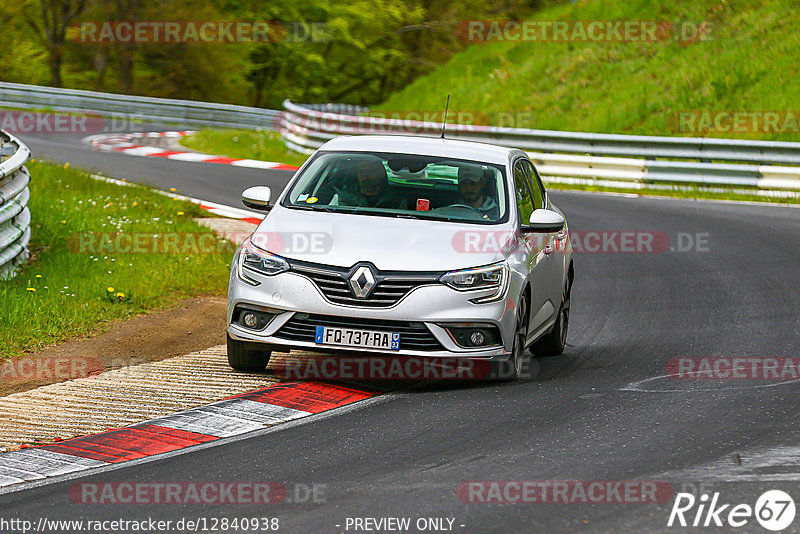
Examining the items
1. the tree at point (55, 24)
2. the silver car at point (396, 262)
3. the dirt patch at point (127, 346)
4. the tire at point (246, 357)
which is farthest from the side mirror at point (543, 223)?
the tree at point (55, 24)

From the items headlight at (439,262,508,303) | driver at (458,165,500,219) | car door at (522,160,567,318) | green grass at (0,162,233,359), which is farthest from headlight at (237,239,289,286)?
car door at (522,160,567,318)

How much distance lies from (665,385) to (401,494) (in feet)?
10.8

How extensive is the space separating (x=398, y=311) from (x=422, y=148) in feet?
6.65

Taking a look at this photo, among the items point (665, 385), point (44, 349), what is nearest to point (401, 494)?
point (665, 385)

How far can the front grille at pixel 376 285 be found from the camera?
25.6 feet

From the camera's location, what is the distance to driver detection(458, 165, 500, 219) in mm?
8844

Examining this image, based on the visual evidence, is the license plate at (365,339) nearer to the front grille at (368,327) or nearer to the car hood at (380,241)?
the front grille at (368,327)

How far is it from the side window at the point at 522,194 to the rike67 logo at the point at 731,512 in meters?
3.70

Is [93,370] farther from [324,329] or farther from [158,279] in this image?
[158,279]

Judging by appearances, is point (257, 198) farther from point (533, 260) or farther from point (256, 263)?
point (533, 260)

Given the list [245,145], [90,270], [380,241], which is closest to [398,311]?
[380,241]

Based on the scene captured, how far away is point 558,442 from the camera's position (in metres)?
6.71

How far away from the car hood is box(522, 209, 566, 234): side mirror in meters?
0.23

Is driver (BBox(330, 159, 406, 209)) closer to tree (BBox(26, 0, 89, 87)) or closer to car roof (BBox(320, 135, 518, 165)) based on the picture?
car roof (BBox(320, 135, 518, 165))
